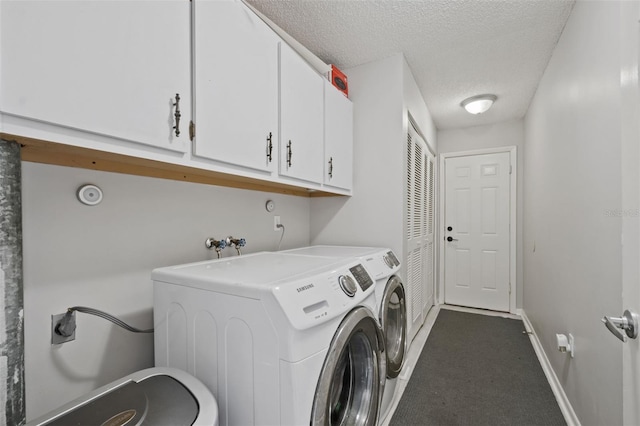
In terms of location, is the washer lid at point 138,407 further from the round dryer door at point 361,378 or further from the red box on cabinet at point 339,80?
the red box on cabinet at point 339,80

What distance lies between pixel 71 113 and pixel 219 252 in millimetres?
974

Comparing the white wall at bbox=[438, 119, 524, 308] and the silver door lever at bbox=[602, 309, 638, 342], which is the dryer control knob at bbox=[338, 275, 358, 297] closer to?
the silver door lever at bbox=[602, 309, 638, 342]

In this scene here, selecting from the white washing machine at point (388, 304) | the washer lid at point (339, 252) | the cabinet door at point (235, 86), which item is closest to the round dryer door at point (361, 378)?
the white washing machine at point (388, 304)

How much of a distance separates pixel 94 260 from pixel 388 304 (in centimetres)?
144

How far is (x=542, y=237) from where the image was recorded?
8.04 feet

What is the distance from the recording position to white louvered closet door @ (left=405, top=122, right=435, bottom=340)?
2412 mm

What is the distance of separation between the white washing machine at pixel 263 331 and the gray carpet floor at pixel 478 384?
2.82ft

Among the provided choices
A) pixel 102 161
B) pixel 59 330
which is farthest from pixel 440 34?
pixel 59 330

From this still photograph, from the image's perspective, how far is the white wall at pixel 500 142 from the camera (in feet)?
11.6

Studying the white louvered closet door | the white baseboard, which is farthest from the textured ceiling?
the white baseboard

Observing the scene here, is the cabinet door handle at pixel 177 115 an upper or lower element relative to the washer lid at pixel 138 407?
upper

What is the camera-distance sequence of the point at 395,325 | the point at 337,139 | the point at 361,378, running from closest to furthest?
the point at 361,378, the point at 395,325, the point at 337,139

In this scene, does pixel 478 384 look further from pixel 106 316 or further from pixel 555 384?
pixel 106 316

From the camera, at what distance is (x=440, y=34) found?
6.29ft
